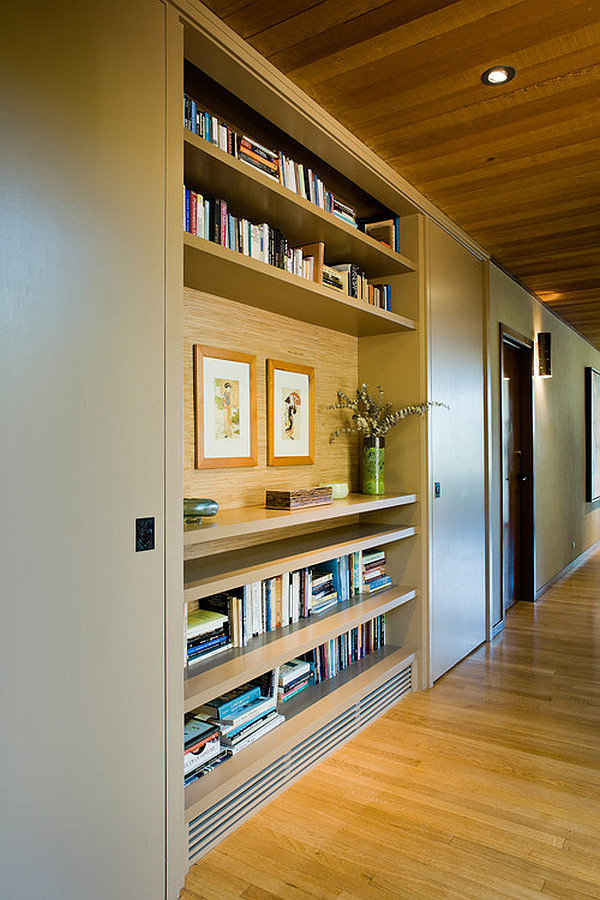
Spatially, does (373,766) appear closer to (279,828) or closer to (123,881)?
(279,828)

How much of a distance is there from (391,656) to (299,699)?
0.73 meters

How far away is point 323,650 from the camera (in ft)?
9.27

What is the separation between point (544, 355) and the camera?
17.7 feet

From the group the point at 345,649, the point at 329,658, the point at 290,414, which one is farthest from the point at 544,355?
the point at 329,658

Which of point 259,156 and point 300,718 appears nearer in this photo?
point 259,156

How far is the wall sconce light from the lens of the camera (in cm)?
536

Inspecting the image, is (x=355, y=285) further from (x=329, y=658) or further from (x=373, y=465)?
(x=329, y=658)

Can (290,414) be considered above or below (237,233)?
below

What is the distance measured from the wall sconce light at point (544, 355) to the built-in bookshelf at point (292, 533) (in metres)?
2.55

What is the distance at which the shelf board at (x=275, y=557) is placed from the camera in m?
1.98

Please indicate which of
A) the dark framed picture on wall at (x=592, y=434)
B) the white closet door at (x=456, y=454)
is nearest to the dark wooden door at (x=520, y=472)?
the white closet door at (x=456, y=454)

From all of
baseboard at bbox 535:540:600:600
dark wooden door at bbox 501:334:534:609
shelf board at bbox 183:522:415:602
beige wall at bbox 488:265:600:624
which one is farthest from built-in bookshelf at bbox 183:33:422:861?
baseboard at bbox 535:540:600:600

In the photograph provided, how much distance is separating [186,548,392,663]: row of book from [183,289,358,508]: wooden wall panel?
37 centimetres

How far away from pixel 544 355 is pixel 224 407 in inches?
153
